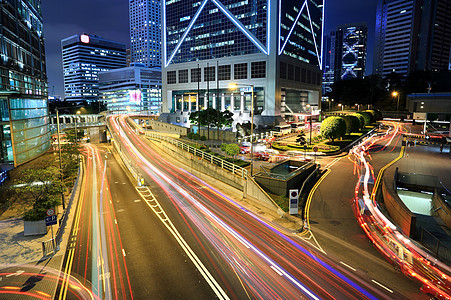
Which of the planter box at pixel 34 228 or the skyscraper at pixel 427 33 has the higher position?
the skyscraper at pixel 427 33

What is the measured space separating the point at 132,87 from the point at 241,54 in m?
114

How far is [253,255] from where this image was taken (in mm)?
14867

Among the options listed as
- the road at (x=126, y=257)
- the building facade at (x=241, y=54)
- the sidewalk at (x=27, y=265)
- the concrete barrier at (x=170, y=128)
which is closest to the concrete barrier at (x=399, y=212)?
the road at (x=126, y=257)

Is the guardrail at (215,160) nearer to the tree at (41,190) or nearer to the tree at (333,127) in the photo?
the tree at (41,190)

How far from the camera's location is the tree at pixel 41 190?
18281mm

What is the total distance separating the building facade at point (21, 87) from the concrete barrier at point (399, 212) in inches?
1339

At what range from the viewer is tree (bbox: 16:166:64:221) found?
60.0ft

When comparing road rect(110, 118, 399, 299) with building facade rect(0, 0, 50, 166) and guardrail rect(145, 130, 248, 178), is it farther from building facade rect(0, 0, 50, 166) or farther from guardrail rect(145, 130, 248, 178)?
building facade rect(0, 0, 50, 166)

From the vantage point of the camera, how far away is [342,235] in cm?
1700

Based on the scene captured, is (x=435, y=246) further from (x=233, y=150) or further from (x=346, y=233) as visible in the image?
(x=233, y=150)

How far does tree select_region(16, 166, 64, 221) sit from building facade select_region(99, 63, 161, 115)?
164m

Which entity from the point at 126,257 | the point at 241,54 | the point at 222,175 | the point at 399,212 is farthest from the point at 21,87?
the point at 241,54

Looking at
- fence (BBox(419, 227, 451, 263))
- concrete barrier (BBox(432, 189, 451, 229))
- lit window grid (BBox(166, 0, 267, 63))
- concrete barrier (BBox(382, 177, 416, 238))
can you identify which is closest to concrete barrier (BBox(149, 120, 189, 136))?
concrete barrier (BBox(382, 177, 416, 238))

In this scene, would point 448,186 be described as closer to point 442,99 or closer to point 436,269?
point 436,269
